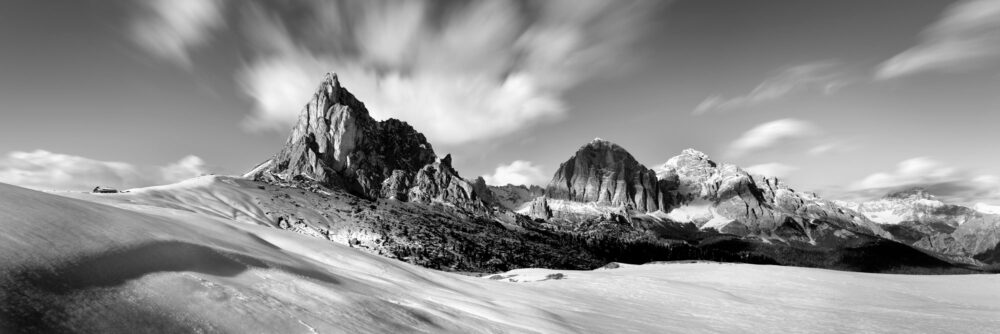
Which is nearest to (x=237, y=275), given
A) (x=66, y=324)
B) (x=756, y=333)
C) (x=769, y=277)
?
(x=66, y=324)

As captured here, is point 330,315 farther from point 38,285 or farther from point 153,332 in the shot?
point 38,285

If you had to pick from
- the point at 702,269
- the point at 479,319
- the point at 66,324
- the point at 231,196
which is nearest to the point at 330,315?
the point at 66,324

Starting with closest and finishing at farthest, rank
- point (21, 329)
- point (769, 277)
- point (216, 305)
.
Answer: point (21, 329) → point (216, 305) → point (769, 277)

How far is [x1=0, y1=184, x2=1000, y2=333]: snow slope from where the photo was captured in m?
6.71

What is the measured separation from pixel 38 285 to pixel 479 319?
426 inches

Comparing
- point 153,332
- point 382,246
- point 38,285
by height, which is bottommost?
point 382,246

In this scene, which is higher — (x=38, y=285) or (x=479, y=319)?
(x=38, y=285)

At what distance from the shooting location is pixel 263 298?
955cm

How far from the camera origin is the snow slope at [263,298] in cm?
671

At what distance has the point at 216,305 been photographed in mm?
8320

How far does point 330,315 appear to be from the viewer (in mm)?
10047

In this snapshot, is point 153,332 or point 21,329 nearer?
point 21,329

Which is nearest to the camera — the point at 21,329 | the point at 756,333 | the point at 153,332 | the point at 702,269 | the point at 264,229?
the point at 21,329

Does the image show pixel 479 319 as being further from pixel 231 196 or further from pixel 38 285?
pixel 231 196
